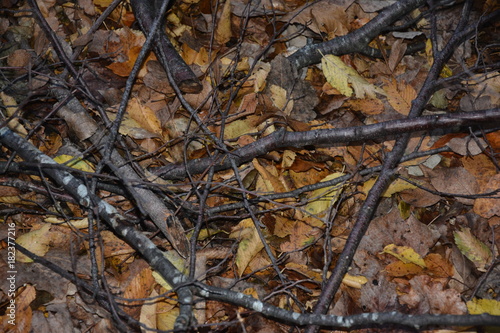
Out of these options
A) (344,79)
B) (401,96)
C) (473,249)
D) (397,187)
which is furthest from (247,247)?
(401,96)

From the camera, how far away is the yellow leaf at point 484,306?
217 cm

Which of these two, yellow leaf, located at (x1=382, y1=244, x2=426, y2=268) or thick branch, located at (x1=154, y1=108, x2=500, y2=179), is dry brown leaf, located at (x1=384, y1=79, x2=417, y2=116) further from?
yellow leaf, located at (x1=382, y1=244, x2=426, y2=268)

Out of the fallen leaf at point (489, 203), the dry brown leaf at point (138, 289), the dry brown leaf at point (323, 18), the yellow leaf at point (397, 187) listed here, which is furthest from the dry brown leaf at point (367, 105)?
the dry brown leaf at point (138, 289)

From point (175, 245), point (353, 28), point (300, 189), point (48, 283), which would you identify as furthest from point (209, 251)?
point (353, 28)

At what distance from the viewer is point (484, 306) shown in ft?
7.20

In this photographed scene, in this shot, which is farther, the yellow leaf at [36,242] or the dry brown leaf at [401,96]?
the dry brown leaf at [401,96]

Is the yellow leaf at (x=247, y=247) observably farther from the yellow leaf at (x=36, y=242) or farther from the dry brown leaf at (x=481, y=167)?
the dry brown leaf at (x=481, y=167)

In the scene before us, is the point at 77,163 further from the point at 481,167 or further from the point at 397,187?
the point at 481,167

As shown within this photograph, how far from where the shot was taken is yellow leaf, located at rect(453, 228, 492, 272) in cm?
→ 236

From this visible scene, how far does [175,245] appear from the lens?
2375 millimetres

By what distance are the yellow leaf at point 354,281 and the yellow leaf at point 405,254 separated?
0.74 ft

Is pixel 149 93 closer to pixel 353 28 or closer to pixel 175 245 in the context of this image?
pixel 175 245

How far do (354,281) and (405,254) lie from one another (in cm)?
34

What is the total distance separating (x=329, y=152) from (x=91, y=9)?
7.69ft
